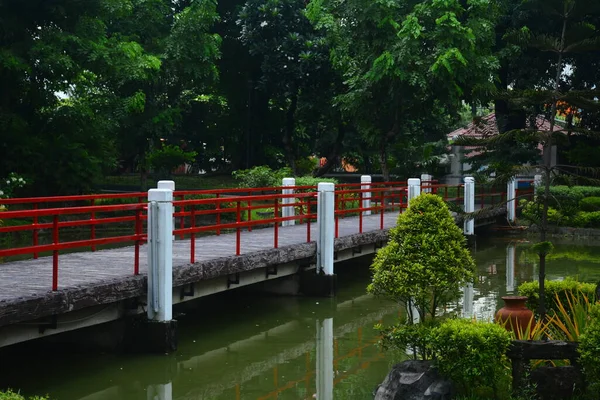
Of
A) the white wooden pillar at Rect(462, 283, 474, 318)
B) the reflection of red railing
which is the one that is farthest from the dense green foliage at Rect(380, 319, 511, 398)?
the white wooden pillar at Rect(462, 283, 474, 318)

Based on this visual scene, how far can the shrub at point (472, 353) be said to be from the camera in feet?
26.5

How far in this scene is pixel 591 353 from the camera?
7.98 m

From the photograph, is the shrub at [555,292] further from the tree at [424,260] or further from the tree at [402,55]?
the tree at [402,55]

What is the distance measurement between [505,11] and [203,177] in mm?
17568

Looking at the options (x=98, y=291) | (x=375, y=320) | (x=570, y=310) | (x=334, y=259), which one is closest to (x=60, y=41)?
(x=334, y=259)

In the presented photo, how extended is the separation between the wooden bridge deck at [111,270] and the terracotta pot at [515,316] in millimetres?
4543

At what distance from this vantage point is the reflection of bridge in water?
10000 mm

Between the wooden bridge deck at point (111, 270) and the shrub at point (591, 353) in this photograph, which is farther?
the wooden bridge deck at point (111, 270)

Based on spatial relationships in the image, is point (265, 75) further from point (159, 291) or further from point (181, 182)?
point (159, 291)

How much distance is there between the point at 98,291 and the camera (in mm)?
10516

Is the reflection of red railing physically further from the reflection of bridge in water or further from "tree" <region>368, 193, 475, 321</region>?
"tree" <region>368, 193, 475, 321</region>

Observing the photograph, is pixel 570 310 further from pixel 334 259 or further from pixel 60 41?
pixel 60 41

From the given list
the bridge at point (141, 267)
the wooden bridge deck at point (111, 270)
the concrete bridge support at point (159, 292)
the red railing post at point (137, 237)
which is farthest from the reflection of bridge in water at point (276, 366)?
the red railing post at point (137, 237)

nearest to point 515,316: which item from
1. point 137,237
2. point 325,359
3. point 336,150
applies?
point 325,359
